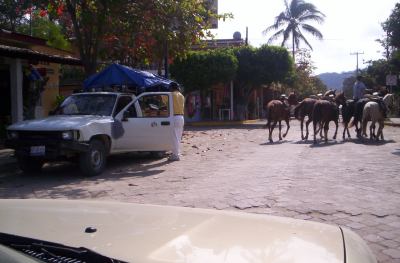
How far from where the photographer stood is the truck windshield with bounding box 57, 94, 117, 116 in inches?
470

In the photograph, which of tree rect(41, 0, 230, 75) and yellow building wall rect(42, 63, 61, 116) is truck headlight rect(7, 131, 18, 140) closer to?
tree rect(41, 0, 230, 75)

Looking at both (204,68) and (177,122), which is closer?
(177,122)

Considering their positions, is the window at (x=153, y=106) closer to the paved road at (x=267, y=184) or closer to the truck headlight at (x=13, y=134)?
the paved road at (x=267, y=184)

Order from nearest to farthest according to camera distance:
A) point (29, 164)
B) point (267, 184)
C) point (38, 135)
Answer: point (267, 184) → point (38, 135) → point (29, 164)

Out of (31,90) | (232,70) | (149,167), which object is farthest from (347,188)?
(232,70)

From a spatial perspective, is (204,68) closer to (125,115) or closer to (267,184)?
(125,115)

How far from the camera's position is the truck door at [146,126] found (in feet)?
39.5

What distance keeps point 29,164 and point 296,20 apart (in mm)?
43761

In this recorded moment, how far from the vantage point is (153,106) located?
528 inches

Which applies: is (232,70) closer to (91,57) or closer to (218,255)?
(91,57)

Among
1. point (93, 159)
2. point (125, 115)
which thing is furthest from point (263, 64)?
point (93, 159)

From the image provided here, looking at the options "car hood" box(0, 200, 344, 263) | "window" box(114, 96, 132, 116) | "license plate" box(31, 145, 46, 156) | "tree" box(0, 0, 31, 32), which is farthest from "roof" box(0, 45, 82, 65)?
"car hood" box(0, 200, 344, 263)

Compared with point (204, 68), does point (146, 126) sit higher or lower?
lower

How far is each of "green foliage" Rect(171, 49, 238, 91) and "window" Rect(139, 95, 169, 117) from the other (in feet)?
57.2
